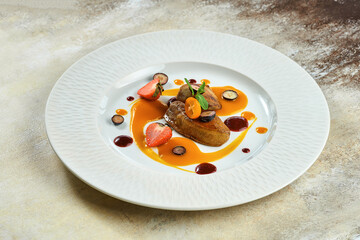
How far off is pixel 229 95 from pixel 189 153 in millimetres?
787

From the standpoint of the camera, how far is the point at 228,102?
12.3 feet

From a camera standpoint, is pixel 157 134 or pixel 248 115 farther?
pixel 248 115

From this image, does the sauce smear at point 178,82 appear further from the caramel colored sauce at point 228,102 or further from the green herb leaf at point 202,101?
the green herb leaf at point 202,101

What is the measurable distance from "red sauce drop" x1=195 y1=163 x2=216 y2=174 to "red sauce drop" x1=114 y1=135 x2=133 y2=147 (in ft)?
1.90

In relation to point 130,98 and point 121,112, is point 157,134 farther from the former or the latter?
point 130,98

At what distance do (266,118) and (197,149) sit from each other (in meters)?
0.68

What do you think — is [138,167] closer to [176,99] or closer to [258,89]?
[176,99]

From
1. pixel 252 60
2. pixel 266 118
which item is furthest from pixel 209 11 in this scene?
pixel 266 118

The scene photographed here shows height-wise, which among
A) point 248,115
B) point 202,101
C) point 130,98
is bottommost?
point 248,115

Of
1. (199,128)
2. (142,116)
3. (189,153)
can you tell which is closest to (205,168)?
(189,153)

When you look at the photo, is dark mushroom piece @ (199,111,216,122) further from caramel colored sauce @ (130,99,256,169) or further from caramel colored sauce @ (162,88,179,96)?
caramel colored sauce @ (162,88,179,96)

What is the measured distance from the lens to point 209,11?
16.1 ft

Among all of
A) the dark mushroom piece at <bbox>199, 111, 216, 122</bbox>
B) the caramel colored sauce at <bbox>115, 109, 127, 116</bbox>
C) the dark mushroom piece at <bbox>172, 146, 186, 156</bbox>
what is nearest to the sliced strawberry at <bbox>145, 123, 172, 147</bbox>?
the dark mushroom piece at <bbox>172, 146, 186, 156</bbox>

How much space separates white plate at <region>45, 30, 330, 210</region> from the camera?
2.78m
